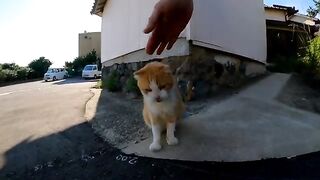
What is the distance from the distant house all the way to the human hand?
→ 14916 mm

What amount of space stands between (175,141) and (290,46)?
42.1 feet

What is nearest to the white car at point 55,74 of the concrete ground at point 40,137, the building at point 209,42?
the building at point 209,42

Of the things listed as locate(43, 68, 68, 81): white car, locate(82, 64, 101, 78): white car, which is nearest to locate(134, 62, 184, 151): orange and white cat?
locate(82, 64, 101, 78): white car

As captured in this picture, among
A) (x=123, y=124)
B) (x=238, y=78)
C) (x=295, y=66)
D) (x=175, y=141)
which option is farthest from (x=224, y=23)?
(x=175, y=141)

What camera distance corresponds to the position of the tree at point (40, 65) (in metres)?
46.7

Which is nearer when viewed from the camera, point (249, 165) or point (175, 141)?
point (249, 165)

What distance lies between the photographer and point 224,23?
378 inches

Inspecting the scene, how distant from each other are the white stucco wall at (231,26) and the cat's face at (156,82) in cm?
397

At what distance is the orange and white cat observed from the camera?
176 inches

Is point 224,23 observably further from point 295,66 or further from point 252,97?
point 295,66

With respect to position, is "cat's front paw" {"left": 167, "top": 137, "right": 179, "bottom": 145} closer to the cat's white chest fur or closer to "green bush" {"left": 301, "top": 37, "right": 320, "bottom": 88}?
the cat's white chest fur

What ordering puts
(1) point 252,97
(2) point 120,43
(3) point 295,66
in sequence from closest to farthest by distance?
(1) point 252,97 < (3) point 295,66 < (2) point 120,43

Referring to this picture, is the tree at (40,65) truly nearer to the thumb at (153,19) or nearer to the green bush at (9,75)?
the green bush at (9,75)

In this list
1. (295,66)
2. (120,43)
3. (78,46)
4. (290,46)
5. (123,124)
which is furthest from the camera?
(78,46)
